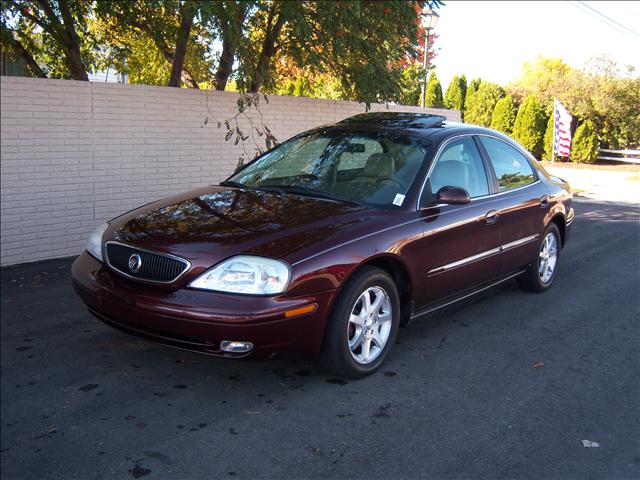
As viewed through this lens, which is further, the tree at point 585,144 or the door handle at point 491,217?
the tree at point 585,144

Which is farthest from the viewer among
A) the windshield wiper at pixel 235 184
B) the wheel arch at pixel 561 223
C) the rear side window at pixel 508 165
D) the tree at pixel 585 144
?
the tree at pixel 585 144

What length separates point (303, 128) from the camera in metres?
9.80

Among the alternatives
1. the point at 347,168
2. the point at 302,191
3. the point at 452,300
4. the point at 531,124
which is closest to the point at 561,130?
the point at 531,124

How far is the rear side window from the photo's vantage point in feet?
17.4

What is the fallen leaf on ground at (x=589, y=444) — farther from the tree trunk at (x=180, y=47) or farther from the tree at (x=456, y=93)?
the tree at (x=456, y=93)

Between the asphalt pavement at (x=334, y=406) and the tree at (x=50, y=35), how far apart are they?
12.7ft

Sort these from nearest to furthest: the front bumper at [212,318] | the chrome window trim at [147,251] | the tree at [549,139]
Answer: the front bumper at [212,318], the chrome window trim at [147,251], the tree at [549,139]

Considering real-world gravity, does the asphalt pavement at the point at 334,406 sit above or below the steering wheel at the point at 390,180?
below

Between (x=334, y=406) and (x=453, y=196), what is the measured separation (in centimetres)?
171

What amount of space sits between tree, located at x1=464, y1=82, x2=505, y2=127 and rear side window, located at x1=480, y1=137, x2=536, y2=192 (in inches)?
574

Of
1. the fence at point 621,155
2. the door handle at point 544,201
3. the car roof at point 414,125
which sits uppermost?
the car roof at point 414,125

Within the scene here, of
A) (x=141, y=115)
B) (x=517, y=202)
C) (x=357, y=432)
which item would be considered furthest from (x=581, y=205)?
(x=357, y=432)

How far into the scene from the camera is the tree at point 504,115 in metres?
18.2

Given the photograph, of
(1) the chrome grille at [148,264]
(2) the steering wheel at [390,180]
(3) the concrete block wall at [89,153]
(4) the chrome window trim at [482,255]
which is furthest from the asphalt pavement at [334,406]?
(3) the concrete block wall at [89,153]
